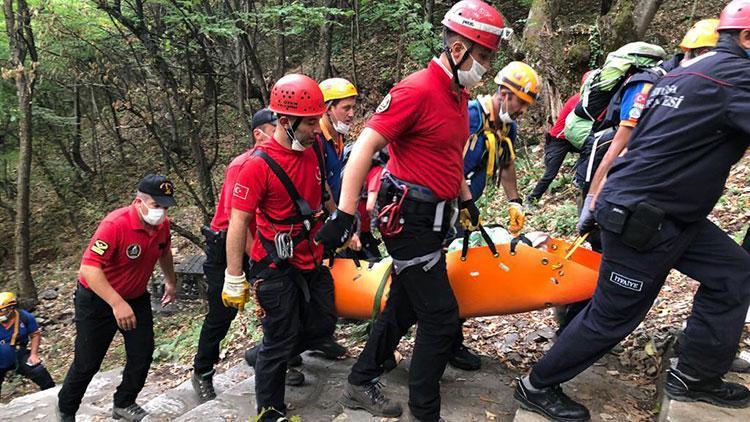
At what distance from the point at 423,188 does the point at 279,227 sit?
110 cm

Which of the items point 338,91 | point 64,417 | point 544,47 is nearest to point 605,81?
point 338,91

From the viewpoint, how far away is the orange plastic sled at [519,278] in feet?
12.0

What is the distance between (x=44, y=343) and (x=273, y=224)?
11128mm

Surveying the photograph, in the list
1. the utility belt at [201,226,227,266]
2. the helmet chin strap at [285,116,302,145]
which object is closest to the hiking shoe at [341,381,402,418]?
the utility belt at [201,226,227,266]

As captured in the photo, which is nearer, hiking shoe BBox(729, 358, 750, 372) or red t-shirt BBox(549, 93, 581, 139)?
hiking shoe BBox(729, 358, 750, 372)

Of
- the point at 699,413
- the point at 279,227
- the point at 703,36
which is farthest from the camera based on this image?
the point at 703,36

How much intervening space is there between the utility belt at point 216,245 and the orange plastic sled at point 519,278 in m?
1.62

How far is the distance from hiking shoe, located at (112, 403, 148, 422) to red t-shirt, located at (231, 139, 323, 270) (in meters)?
2.36

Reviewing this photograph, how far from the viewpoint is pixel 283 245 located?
361cm

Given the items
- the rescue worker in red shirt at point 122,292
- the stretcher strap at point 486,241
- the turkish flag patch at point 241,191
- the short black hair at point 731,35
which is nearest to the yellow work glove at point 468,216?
the stretcher strap at point 486,241

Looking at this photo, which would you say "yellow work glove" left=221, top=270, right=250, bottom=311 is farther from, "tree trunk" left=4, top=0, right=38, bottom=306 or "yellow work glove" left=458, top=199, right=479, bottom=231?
"tree trunk" left=4, top=0, right=38, bottom=306

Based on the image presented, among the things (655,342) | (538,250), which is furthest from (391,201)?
(655,342)

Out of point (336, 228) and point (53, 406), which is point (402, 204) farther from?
point (53, 406)

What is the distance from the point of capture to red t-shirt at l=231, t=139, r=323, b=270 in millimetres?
3436
